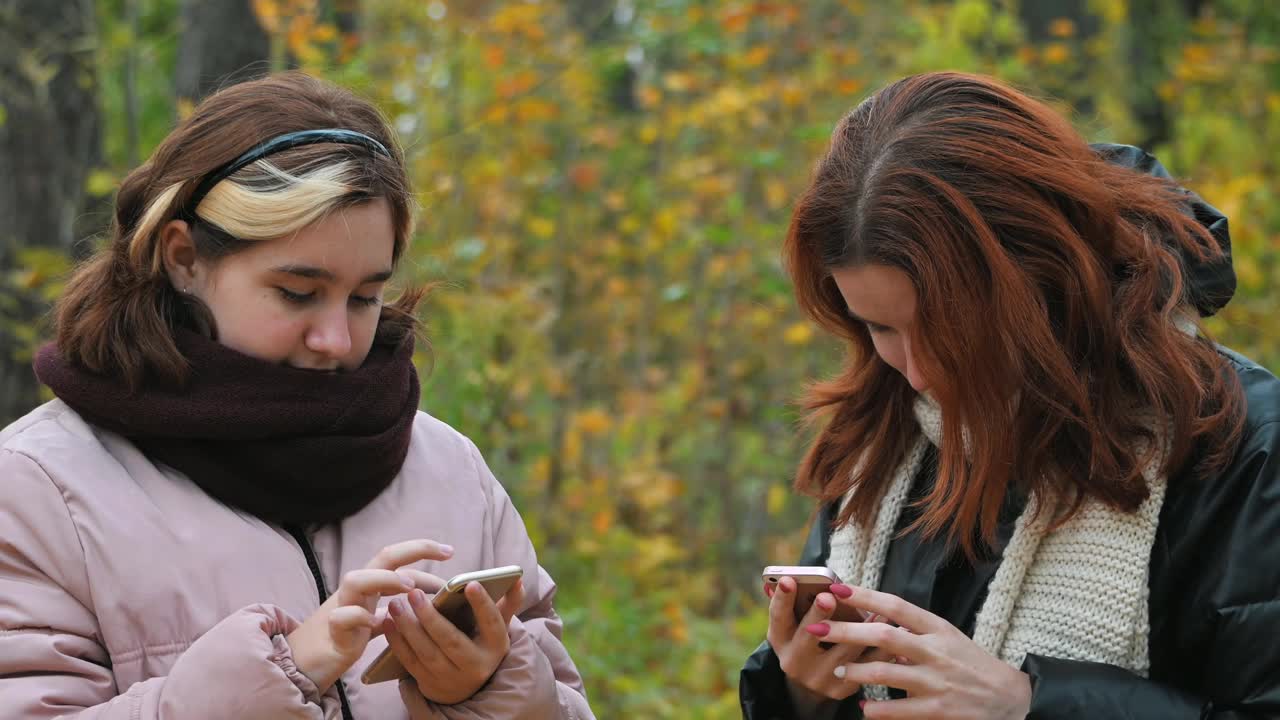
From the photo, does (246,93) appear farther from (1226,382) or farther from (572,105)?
(572,105)

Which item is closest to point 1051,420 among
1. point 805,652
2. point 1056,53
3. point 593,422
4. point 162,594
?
point 805,652

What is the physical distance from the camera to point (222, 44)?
5.05m

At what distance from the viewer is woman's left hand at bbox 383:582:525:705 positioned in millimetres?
1936

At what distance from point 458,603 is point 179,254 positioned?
76 cm

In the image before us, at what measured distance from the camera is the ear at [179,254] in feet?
6.97

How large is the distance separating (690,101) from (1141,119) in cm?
457

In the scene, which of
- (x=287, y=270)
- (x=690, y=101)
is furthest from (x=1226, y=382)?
(x=690, y=101)

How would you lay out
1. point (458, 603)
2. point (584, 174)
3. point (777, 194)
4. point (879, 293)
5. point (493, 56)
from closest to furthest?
point (458, 603) < point (879, 293) < point (493, 56) < point (777, 194) < point (584, 174)

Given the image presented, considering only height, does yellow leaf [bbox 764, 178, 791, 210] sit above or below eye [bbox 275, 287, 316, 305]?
above

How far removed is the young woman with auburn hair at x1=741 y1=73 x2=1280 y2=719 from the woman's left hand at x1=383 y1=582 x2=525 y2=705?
0.49 metres

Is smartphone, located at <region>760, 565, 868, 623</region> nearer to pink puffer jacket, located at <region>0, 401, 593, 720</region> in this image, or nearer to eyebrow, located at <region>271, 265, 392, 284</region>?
pink puffer jacket, located at <region>0, 401, 593, 720</region>

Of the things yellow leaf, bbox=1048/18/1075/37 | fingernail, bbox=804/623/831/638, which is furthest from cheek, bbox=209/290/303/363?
yellow leaf, bbox=1048/18/1075/37

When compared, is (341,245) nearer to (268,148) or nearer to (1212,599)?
(268,148)

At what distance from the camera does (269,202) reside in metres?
2.05
